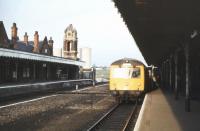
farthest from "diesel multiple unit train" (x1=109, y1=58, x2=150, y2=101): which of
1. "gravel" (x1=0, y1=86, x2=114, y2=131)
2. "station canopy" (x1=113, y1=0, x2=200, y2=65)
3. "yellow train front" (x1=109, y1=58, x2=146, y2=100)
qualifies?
"station canopy" (x1=113, y1=0, x2=200, y2=65)

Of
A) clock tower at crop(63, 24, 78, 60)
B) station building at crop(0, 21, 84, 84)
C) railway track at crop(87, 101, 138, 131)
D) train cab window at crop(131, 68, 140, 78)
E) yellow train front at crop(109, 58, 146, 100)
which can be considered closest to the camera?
railway track at crop(87, 101, 138, 131)

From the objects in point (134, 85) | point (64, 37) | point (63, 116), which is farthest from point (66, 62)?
point (63, 116)

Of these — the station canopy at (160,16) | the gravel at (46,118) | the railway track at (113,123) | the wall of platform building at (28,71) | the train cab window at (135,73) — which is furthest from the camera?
the wall of platform building at (28,71)

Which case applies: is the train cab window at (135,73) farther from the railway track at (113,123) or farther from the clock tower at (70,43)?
the clock tower at (70,43)

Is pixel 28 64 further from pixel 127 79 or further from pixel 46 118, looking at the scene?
pixel 46 118

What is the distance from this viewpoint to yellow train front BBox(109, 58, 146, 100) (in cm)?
2808

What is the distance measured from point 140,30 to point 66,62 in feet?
149

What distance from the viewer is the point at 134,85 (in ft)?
92.6

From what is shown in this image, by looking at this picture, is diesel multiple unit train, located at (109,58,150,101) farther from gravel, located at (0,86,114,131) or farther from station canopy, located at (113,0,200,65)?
station canopy, located at (113,0,200,65)

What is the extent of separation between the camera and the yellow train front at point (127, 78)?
92.1 feet

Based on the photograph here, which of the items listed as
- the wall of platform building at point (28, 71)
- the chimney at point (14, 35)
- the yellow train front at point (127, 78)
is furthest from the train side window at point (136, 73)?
the chimney at point (14, 35)

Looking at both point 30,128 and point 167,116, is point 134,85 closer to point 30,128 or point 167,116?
point 167,116

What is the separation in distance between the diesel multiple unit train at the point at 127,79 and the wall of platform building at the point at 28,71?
19467 millimetres

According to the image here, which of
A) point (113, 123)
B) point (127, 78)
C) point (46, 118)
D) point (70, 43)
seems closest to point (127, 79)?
point (127, 78)
